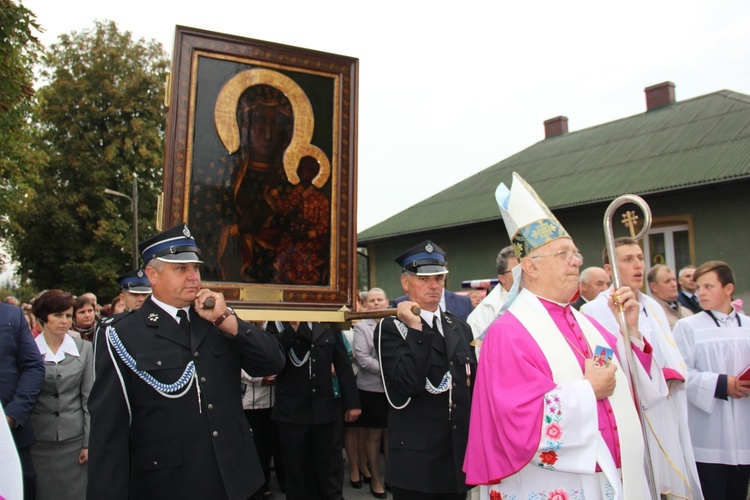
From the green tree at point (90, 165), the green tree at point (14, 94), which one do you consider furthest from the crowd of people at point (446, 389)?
the green tree at point (90, 165)

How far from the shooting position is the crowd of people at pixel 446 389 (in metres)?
2.87

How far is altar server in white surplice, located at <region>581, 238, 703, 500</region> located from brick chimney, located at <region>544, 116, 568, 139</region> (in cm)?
1867

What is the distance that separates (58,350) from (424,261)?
10.3ft

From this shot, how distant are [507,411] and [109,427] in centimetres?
185

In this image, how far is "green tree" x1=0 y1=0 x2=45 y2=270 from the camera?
41.9 feet

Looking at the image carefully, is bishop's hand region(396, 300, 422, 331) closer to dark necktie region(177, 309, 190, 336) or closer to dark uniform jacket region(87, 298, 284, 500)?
dark uniform jacket region(87, 298, 284, 500)

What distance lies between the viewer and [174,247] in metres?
3.23

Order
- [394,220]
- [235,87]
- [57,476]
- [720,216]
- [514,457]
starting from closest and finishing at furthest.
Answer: [514,457] → [235,87] → [57,476] → [720,216] → [394,220]

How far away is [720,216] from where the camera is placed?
42.7 ft

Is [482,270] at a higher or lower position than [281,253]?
higher

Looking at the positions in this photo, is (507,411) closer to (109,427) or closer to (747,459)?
(109,427)

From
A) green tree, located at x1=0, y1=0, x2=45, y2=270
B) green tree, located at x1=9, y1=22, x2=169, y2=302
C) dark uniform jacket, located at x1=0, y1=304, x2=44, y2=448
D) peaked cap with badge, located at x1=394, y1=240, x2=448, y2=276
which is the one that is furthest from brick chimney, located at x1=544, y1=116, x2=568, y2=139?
dark uniform jacket, located at x1=0, y1=304, x2=44, y2=448

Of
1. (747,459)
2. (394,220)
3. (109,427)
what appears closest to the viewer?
(109,427)

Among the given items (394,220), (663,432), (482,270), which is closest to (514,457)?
(663,432)
